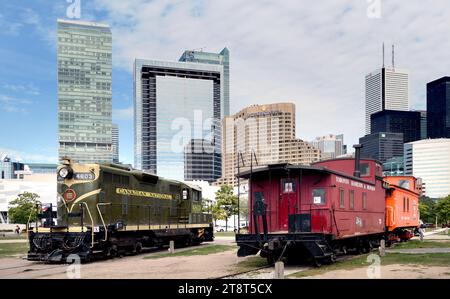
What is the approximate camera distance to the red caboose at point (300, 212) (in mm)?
16906

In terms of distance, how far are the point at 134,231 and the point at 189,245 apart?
7731 mm

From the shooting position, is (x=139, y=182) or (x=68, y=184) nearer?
(x=68, y=184)

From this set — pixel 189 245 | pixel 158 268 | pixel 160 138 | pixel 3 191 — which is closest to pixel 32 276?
pixel 158 268

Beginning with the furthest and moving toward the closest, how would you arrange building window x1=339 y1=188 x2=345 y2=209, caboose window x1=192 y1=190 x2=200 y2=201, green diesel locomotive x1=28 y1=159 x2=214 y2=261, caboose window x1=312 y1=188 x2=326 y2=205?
caboose window x1=192 y1=190 x2=200 y2=201
green diesel locomotive x1=28 y1=159 x2=214 y2=261
building window x1=339 y1=188 x2=345 y2=209
caboose window x1=312 y1=188 x2=326 y2=205

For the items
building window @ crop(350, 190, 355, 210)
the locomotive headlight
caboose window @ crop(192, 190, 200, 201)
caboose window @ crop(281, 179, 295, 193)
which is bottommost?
caboose window @ crop(192, 190, 200, 201)

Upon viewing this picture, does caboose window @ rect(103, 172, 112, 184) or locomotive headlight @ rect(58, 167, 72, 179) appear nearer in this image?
locomotive headlight @ rect(58, 167, 72, 179)

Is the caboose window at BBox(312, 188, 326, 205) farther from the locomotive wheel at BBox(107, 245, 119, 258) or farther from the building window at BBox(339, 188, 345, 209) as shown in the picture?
the locomotive wheel at BBox(107, 245, 119, 258)

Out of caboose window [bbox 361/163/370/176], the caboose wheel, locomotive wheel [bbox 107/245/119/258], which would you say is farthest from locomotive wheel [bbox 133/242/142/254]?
caboose window [bbox 361/163/370/176]

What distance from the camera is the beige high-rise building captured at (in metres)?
124

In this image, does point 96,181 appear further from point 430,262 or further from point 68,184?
point 430,262

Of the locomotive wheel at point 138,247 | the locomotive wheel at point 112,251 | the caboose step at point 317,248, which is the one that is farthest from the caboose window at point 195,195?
the caboose step at point 317,248

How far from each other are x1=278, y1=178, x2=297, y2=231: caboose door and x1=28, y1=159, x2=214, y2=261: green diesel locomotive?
8530mm

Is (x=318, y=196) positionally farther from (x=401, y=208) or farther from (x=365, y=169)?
(x=401, y=208)
